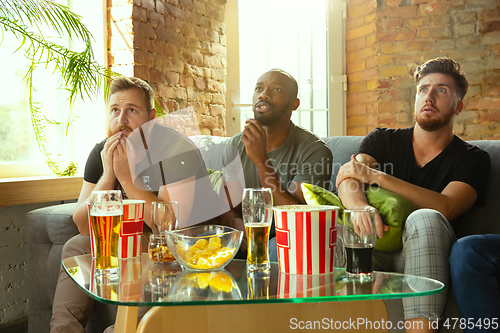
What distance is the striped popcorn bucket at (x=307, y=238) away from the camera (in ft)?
2.73

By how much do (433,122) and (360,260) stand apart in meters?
1.08

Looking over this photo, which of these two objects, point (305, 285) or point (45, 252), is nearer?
point (305, 285)

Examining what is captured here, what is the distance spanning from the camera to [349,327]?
0.90 meters

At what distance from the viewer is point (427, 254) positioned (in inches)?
49.7

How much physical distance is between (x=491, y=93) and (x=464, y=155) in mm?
1692

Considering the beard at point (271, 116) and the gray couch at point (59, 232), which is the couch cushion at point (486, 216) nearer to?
the gray couch at point (59, 232)

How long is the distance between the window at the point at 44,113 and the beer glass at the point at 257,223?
1.70 m

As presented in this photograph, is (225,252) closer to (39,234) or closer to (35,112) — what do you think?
(39,234)

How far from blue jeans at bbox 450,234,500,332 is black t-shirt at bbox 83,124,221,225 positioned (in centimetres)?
89

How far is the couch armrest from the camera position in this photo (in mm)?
1756

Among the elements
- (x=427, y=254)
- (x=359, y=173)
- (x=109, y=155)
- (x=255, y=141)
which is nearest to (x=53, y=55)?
(x=109, y=155)

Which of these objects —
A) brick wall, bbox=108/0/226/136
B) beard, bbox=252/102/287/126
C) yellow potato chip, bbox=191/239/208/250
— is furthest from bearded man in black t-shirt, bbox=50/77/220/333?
brick wall, bbox=108/0/226/136

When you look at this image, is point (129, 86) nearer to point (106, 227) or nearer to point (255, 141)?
point (255, 141)

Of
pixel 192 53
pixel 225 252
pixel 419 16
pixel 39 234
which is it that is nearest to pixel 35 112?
pixel 39 234
